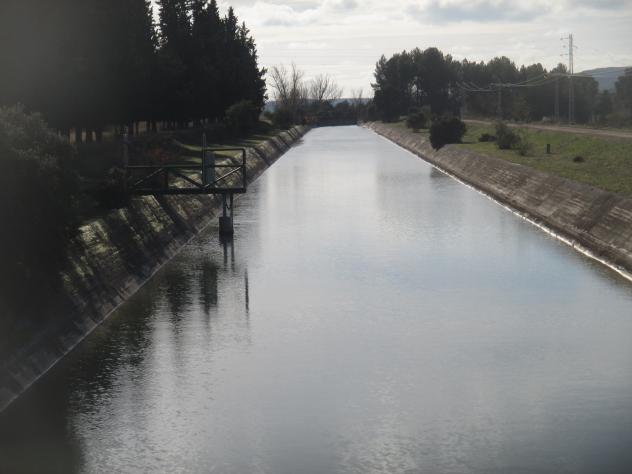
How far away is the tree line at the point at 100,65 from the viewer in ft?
Result: 144

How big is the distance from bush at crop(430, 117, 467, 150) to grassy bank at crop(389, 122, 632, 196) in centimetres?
1126

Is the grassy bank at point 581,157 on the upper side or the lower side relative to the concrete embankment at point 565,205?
upper

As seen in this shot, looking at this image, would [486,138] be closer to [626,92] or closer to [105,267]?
[105,267]

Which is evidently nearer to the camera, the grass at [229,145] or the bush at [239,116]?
the grass at [229,145]

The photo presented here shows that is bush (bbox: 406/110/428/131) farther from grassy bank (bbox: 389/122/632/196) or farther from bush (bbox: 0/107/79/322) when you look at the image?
bush (bbox: 0/107/79/322)

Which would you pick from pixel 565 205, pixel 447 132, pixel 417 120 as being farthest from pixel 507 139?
pixel 417 120

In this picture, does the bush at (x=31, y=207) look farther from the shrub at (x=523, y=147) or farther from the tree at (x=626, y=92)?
the tree at (x=626, y=92)

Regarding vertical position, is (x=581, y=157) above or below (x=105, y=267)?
above

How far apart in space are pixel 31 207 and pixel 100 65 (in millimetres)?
32115

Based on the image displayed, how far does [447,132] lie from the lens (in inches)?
3752

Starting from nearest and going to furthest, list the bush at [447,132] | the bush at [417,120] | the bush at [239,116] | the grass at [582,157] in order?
1. the grass at [582,157]
2. the bush at [447,132]
3. the bush at [239,116]
4. the bush at [417,120]

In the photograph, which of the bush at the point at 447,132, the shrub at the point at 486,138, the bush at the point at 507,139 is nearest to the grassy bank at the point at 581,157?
the bush at the point at 507,139

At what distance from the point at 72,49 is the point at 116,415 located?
33386 mm

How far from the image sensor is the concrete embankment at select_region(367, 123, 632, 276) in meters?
35.5
